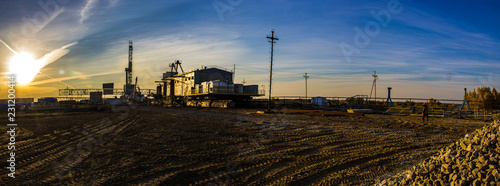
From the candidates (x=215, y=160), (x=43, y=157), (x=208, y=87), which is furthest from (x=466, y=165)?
(x=208, y=87)

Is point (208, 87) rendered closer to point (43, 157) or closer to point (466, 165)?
point (43, 157)

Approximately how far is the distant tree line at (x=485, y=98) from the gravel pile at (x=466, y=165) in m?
36.4

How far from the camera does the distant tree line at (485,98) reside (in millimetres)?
33256

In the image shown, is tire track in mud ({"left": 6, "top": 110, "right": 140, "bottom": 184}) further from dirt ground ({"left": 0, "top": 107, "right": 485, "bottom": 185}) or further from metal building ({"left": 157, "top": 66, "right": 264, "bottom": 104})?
metal building ({"left": 157, "top": 66, "right": 264, "bottom": 104})

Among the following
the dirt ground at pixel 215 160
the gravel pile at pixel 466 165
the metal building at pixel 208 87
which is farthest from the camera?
the metal building at pixel 208 87

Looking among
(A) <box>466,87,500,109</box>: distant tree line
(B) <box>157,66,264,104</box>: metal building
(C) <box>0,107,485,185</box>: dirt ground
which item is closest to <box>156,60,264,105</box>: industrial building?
(B) <box>157,66,264,104</box>: metal building

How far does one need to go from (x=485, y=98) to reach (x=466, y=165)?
147 feet

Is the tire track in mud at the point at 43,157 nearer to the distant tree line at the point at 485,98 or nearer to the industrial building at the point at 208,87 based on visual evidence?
the industrial building at the point at 208,87

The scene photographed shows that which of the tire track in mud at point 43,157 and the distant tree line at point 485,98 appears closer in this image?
the tire track in mud at point 43,157

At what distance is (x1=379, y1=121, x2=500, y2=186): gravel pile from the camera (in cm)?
316

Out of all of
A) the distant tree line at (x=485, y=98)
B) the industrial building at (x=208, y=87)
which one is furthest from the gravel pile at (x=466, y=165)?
the distant tree line at (x=485, y=98)

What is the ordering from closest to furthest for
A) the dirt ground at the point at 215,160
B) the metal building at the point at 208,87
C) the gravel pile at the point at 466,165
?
the gravel pile at the point at 466,165 < the dirt ground at the point at 215,160 < the metal building at the point at 208,87

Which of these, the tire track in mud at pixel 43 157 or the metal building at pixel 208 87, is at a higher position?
the metal building at pixel 208 87

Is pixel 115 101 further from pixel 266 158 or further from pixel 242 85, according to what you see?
pixel 266 158
